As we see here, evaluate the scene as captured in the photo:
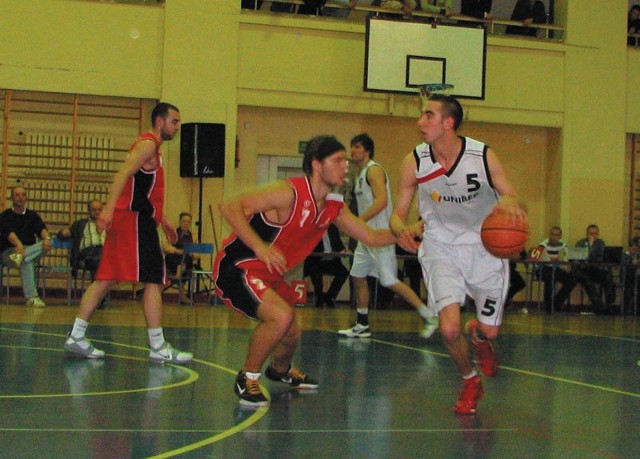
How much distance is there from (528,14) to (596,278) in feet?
16.5

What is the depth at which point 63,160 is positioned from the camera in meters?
16.7

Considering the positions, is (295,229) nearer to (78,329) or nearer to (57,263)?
(78,329)

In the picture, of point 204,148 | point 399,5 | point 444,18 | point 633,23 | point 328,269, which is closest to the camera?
point 204,148

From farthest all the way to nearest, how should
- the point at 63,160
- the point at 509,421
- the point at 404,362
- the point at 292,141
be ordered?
the point at 292,141 < the point at 63,160 < the point at 404,362 < the point at 509,421

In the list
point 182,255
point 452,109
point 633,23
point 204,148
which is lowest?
point 182,255

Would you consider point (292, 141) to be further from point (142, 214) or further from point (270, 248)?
point (270, 248)

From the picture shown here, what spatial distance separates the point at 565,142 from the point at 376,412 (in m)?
14.0

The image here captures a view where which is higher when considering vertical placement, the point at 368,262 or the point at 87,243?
the point at 368,262

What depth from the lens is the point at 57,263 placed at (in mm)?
16797

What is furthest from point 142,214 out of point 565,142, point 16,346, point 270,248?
point 565,142

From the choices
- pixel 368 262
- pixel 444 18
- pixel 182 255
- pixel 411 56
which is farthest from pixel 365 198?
pixel 444 18

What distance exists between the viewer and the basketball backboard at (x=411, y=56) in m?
16.6

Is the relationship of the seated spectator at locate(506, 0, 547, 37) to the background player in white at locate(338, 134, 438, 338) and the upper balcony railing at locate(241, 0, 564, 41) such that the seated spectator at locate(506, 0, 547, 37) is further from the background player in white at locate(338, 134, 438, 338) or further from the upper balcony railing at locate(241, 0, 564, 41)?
the background player in white at locate(338, 134, 438, 338)

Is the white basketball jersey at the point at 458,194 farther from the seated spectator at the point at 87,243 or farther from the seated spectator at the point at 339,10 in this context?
the seated spectator at the point at 339,10
